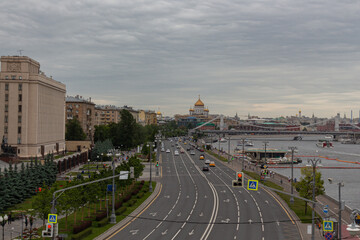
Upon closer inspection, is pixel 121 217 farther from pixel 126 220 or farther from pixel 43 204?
pixel 43 204

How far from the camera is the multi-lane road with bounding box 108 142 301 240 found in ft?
133

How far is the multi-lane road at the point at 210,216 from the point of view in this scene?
40625mm

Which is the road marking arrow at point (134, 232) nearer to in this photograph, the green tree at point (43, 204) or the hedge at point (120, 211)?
the green tree at point (43, 204)

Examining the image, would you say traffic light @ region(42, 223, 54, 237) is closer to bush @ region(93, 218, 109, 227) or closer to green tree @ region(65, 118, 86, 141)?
bush @ region(93, 218, 109, 227)

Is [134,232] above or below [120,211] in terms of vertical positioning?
below

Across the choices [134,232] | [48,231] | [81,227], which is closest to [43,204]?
[81,227]

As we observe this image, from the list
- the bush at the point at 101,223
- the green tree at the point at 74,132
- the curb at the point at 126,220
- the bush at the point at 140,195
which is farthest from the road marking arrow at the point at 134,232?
the green tree at the point at 74,132

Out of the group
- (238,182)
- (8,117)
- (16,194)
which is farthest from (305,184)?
(8,117)

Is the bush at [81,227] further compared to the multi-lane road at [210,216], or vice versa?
the multi-lane road at [210,216]

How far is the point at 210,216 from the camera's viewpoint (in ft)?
160

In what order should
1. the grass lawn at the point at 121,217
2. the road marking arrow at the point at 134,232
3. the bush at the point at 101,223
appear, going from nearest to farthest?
the grass lawn at the point at 121,217
the road marking arrow at the point at 134,232
the bush at the point at 101,223

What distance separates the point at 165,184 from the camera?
76.0 meters

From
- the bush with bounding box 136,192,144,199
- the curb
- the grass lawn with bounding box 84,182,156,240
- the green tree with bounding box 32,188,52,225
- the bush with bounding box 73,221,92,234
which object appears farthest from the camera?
the bush with bounding box 136,192,144,199

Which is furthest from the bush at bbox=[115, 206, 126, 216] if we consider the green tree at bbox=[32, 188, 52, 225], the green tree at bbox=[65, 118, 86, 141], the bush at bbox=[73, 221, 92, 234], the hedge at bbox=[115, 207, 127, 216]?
the green tree at bbox=[65, 118, 86, 141]
